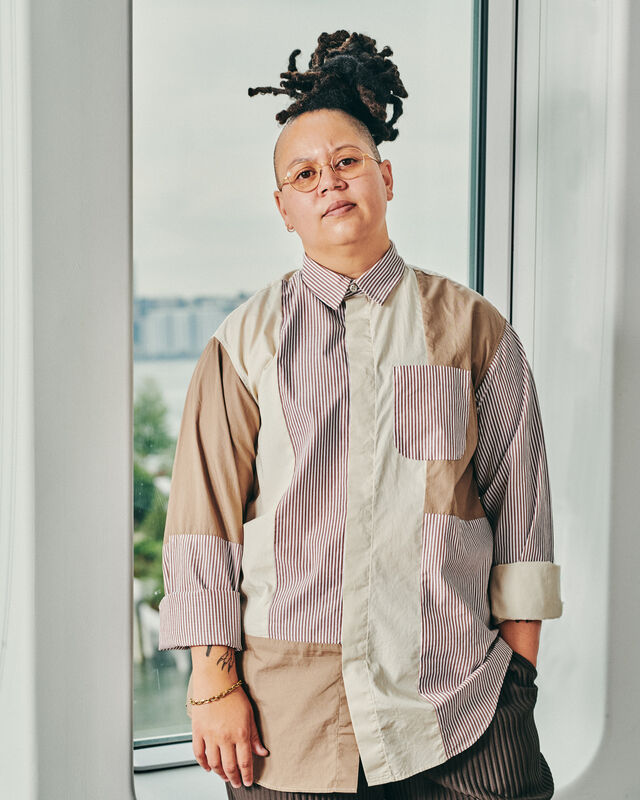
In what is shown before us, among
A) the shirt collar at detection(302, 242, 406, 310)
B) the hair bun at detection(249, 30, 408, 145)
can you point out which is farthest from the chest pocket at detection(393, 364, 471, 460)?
the hair bun at detection(249, 30, 408, 145)

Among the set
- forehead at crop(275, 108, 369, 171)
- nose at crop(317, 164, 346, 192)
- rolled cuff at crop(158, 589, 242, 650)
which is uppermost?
forehead at crop(275, 108, 369, 171)

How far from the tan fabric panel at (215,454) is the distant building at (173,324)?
0.91 ft

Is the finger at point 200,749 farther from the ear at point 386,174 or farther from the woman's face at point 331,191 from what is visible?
the ear at point 386,174

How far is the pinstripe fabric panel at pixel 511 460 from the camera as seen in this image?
112cm

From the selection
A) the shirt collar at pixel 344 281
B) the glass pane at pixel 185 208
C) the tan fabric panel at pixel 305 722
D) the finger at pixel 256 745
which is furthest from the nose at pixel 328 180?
the finger at pixel 256 745

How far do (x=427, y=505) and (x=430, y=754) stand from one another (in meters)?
0.31

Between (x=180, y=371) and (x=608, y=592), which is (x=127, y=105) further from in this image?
(x=608, y=592)

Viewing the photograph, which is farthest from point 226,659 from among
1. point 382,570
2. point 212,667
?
point 382,570

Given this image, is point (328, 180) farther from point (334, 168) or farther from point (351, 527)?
point (351, 527)

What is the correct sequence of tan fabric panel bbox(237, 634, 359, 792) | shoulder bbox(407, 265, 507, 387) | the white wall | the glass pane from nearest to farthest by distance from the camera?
tan fabric panel bbox(237, 634, 359, 792) < shoulder bbox(407, 265, 507, 387) < the glass pane < the white wall

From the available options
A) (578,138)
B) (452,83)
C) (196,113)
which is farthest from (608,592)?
(196,113)

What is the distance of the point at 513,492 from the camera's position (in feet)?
3.68

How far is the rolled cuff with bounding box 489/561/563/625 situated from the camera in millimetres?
1101

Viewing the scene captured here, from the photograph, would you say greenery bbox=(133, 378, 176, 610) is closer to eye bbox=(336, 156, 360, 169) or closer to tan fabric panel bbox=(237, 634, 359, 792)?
tan fabric panel bbox=(237, 634, 359, 792)
